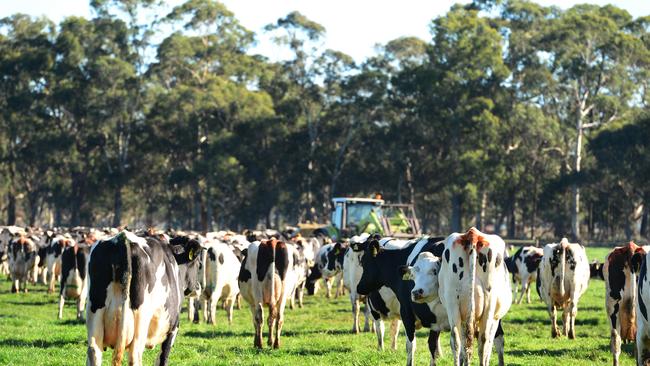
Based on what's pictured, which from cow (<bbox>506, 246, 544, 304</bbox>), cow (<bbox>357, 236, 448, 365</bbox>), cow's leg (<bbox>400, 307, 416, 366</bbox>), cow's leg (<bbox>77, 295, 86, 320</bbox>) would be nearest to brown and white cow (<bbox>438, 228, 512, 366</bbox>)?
cow (<bbox>357, 236, 448, 365</bbox>)

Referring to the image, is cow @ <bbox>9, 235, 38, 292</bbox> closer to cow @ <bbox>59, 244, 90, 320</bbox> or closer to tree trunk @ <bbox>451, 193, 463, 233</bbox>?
cow @ <bbox>59, 244, 90, 320</bbox>

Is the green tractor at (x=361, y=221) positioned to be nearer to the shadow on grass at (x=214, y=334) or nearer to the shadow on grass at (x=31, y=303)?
the shadow on grass at (x=31, y=303)

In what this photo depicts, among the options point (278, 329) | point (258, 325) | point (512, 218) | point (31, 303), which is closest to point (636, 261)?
point (278, 329)

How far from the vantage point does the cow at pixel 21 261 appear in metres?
27.3

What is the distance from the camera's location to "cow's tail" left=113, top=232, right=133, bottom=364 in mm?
9102

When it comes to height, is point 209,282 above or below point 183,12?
below

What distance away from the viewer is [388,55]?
72.8 meters

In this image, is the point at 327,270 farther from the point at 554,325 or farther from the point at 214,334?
the point at 554,325

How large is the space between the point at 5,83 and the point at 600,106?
1877 inches

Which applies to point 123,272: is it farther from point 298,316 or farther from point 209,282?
point 298,316

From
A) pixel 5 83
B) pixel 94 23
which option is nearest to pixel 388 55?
pixel 94 23

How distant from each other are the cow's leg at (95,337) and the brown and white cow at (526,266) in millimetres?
17529

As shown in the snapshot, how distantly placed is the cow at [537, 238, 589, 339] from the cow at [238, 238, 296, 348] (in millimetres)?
5283

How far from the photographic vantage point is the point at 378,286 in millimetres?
14070
